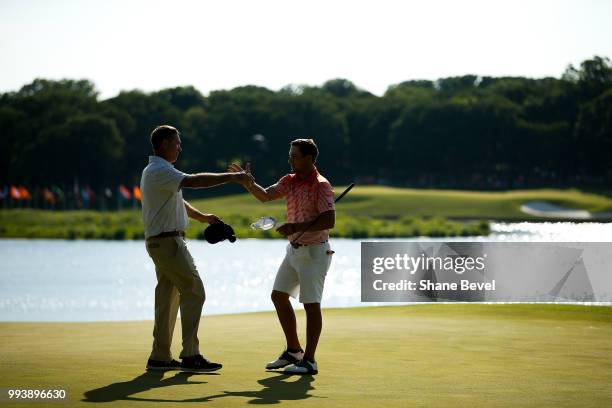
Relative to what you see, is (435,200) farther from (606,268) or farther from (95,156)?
(606,268)

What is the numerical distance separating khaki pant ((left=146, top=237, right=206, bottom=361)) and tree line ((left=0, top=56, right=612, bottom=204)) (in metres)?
127

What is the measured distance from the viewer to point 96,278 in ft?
148

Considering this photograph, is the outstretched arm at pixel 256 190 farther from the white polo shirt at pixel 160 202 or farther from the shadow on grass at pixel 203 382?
the shadow on grass at pixel 203 382

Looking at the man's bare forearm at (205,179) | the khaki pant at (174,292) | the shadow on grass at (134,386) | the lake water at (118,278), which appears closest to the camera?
the shadow on grass at (134,386)

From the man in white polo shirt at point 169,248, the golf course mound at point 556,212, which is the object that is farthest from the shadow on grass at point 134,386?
the golf course mound at point 556,212

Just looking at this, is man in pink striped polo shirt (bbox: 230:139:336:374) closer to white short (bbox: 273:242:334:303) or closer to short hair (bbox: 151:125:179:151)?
white short (bbox: 273:242:334:303)

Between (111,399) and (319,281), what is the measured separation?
2.55 m

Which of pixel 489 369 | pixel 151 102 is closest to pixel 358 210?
pixel 151 102

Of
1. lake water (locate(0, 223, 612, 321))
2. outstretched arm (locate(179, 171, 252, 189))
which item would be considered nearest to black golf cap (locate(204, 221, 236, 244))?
outstretched arm (locate(179, 171, 252, 189))

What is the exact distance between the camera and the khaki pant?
10523 mm

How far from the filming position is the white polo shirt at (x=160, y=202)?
1038 cm

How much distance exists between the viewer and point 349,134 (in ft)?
529

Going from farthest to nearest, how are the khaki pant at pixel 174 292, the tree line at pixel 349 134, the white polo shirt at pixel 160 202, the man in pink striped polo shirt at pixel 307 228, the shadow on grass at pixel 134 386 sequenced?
the tree line at pixel 349 134
the man in pink striped polo shirt at pixel 307 228
the khaki pant at pixel 174 292
the white polo shirt at pixel 160 202
the shadow on grass at pixel 134 386

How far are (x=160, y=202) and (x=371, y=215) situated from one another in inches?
4300
